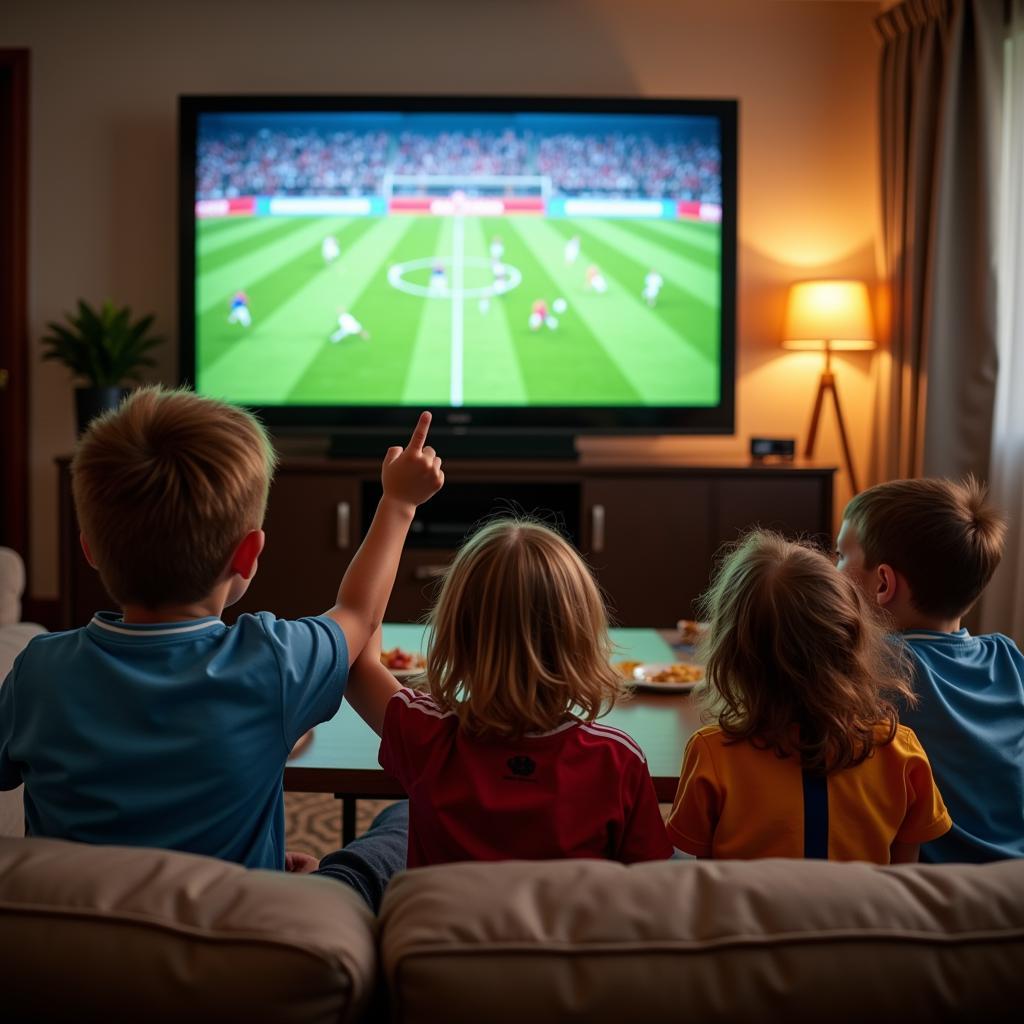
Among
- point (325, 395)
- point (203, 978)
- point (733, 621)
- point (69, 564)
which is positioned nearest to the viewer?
point (203, 978)

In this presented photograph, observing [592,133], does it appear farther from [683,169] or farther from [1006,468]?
[1006,468]

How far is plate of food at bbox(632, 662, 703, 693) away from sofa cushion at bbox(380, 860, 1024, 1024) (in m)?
1.10

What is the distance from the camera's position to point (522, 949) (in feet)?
2.10

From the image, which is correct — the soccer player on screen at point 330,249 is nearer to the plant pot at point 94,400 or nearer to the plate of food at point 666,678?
the plant pot at point 94,400

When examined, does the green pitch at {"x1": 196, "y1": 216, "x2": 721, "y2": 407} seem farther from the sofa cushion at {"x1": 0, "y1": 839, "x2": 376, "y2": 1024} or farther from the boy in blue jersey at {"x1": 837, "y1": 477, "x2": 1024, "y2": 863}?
the sofa cushion at {"x1": 0, "y1": 839, "x2": 376, "y2": 1024}

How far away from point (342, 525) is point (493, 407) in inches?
30.2

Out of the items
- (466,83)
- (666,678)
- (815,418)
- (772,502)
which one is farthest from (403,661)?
(466,83)

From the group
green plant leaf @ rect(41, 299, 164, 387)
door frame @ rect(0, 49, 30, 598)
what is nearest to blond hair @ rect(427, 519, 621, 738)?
green plant leaf @ rect(41, 299, 164, 387)

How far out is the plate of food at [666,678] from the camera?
71.4 inches

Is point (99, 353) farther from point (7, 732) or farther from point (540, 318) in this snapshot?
point (7, 732)

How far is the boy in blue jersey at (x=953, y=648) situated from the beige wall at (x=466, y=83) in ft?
9.91

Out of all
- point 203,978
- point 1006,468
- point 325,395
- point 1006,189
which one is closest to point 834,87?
point 1006,189

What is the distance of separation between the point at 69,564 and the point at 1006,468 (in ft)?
10.8

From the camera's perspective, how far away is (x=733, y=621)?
4.04 feet
